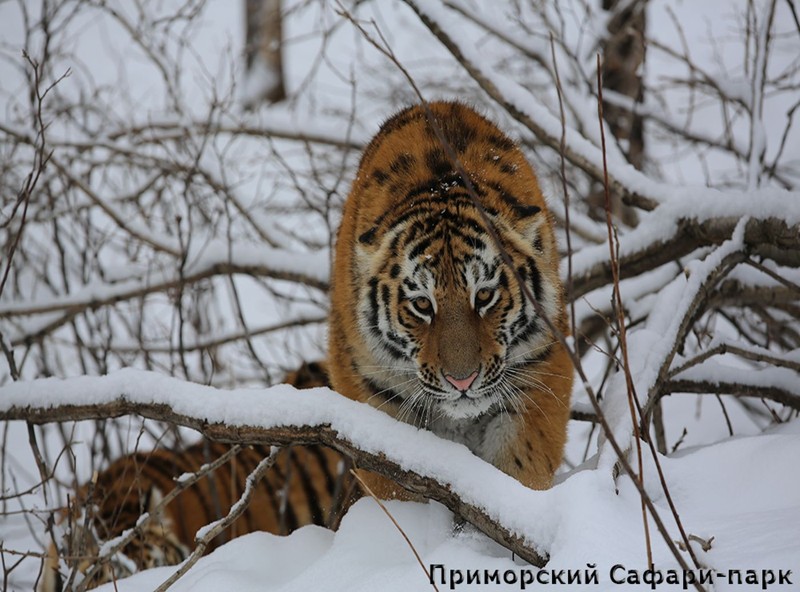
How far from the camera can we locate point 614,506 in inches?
78.8

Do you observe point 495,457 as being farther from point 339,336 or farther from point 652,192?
point 652,192

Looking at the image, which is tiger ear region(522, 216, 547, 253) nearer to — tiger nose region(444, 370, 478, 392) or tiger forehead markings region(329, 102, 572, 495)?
tiger forehead markings region(329, 102, 572, 495)

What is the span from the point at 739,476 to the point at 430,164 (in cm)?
144

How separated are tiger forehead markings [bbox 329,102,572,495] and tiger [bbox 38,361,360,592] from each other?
2.17ft

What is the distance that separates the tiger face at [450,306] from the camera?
253cm

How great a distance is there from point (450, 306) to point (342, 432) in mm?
537

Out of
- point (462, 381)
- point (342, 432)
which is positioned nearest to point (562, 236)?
point (462, 381)

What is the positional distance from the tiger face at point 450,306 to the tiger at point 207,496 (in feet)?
2.42

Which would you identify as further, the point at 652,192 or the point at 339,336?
the point at 652,192

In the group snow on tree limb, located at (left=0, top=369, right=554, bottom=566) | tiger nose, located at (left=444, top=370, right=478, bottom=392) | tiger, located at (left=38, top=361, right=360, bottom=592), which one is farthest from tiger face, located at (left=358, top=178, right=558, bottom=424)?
tiger, located at (left=38, top=361, right=360, bottom=592)

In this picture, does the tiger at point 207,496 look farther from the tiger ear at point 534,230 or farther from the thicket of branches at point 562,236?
the tiger ear at point 534,230

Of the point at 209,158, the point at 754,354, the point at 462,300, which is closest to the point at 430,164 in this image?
the point at 462,300

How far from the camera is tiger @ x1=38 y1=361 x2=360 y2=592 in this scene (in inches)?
138

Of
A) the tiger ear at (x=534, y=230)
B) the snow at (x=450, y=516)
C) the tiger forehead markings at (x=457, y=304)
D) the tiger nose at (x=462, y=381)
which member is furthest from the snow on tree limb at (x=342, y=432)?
the tiger ear at (x=534, y=230)
